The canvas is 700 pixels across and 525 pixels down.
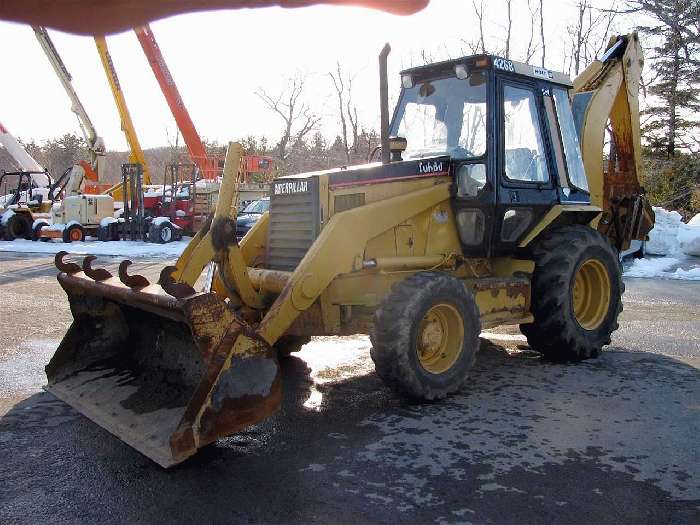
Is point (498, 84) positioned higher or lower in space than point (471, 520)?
higher

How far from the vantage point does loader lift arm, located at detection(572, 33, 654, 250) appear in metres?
7.33

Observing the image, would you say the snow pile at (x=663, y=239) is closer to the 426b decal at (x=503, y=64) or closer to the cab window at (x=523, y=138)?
the cab window at (x=523, y=138)

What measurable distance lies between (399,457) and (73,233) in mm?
21351

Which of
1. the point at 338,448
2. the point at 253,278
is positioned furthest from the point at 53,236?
the point at 338,448

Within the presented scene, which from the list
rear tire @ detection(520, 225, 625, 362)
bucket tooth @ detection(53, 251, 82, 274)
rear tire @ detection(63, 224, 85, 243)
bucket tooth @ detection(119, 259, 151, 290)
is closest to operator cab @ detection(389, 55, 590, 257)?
rear tire @ detection(520, 225, 625, 362)

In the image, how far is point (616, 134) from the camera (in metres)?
7.98

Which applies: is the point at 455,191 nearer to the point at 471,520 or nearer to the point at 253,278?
the point at 253,278

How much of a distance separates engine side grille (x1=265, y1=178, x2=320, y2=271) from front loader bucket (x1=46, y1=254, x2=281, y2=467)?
1.24 meters

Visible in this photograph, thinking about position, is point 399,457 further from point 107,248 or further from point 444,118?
point 107,248

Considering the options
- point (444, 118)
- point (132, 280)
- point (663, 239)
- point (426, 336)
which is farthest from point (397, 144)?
point (663, 239)

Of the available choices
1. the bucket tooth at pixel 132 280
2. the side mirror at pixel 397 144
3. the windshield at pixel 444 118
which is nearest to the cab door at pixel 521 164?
the windshield at pixel 444 118

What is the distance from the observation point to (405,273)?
564 cm

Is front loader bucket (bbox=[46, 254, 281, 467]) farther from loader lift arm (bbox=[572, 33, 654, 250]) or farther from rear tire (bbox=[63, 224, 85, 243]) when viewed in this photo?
rear tire (bbox=[63, 224, 85, 243])

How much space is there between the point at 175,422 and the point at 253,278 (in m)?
1.83
